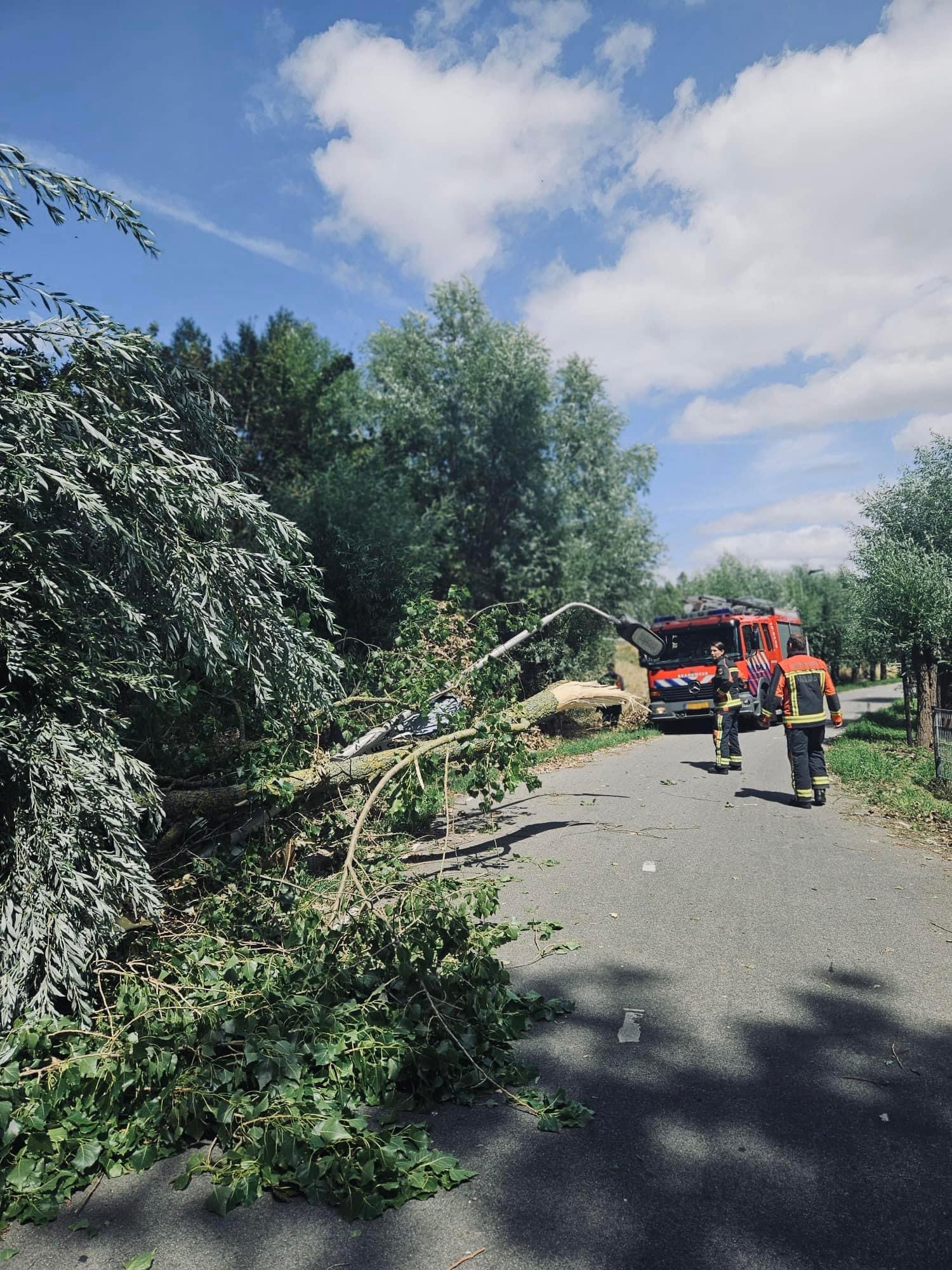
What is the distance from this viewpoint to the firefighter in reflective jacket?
9969 mm

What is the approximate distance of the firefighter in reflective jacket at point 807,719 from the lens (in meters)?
9.97

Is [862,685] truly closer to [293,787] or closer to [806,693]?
[806,693]

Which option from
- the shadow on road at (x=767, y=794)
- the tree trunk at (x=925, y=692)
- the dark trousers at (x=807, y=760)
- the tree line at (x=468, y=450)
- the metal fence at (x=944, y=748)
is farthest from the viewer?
the tree line at (x=468, y=450)

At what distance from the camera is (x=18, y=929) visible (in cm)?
403

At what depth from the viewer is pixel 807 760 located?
1003 centimetres

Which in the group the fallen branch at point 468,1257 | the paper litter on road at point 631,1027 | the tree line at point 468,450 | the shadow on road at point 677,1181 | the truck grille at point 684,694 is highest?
the tree line at point 468,450

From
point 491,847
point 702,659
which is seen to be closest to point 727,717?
point 491,847

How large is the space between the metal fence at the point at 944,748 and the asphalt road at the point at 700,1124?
180 inches

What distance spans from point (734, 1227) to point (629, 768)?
35.2 feet

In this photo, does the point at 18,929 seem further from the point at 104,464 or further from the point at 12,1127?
the point at 104,464

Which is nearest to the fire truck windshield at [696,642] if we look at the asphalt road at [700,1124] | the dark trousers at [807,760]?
the dark trousers at [807,760]

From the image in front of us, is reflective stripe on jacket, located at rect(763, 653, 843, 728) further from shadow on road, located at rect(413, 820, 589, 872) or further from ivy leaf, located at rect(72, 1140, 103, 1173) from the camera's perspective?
ivy leaf, located at rect(72, 1140, 103, 1173)

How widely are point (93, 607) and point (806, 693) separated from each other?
314 inches

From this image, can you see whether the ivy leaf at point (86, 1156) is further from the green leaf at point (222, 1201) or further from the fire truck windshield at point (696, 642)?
the fire truck windshield at point (696, 642)
